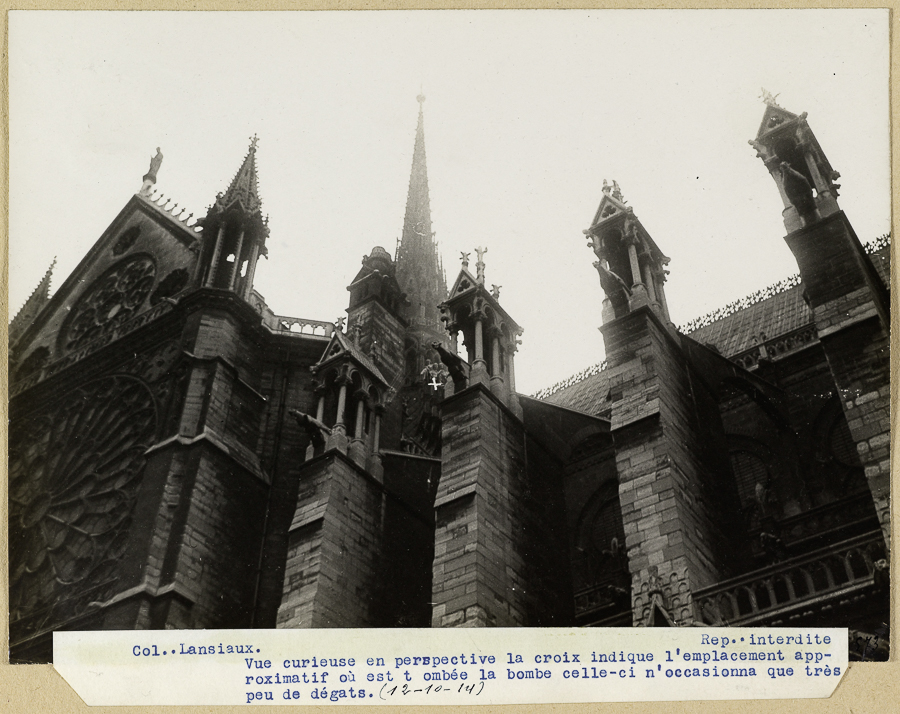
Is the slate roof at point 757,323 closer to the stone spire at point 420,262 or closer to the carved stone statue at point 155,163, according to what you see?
the stone spire at point 420,262

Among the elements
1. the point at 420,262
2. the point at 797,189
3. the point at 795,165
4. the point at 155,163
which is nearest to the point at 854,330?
the point at 797,189

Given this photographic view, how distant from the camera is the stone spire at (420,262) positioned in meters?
29.4

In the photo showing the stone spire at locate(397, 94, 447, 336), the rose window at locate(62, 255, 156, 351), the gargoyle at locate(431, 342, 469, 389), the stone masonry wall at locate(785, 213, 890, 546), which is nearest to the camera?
the stone masonry wall at locate(785, 213, 890, 546)

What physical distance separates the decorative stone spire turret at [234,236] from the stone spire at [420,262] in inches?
333

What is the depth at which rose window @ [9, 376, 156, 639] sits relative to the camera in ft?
47.5

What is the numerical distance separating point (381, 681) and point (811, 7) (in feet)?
24.9

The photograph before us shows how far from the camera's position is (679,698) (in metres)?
8.18

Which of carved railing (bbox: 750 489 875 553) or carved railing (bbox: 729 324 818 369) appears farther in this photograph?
carved railing (bbox: 729 324 818 369)

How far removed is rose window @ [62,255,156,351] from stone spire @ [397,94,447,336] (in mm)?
8486

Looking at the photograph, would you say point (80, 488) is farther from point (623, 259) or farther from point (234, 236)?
point (623, 259)

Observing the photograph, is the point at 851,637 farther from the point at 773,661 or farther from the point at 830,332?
the point at 830,332

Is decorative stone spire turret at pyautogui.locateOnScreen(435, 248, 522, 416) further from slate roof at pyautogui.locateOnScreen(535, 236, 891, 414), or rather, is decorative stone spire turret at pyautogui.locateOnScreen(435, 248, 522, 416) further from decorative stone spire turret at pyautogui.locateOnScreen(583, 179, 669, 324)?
slate roof at pyautogui.locateOnScreen(535, 236, 891, 414)

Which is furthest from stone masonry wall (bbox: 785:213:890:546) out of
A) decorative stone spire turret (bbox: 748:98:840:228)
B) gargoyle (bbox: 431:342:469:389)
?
gargoyle (bbox: 431:342:469:389)

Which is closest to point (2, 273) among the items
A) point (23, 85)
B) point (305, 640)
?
point (23, 85)
